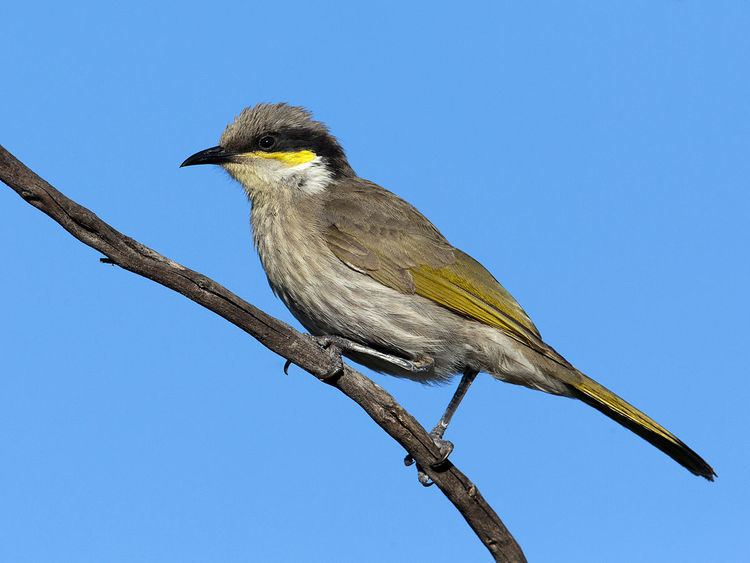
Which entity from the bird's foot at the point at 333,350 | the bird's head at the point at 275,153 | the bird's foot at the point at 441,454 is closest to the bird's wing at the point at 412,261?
the bird's head at the point at 275,153

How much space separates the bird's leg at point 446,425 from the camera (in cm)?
829

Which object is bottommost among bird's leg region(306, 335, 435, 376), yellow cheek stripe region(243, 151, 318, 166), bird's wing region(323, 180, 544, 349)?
bird's leg region(306, 335, 435, 376)

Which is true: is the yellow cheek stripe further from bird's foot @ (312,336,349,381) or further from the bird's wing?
bird's foot @ (312,336,349,381)

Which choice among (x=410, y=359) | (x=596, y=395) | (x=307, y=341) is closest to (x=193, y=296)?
(x=307, y=341)

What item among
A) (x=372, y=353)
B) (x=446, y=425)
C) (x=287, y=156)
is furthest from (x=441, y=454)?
(x=287, y=156)

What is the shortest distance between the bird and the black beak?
0.54 meters

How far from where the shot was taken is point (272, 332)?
723 centimetres

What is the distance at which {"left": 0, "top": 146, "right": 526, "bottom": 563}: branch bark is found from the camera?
638 centimetres

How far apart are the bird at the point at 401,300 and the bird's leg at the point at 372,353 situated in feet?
0.04

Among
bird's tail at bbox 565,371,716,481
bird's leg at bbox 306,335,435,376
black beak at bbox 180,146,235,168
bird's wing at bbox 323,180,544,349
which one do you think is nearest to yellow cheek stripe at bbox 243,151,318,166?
black beak at bbox 180,146,235,168

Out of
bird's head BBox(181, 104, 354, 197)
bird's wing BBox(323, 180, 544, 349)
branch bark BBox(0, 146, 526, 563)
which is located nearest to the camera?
branch bark BBox(0, 146, 526, 563)

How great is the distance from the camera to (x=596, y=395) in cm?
876

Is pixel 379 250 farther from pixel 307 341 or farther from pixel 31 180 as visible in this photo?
pixel 31 180

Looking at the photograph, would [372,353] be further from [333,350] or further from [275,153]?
[275,153]
